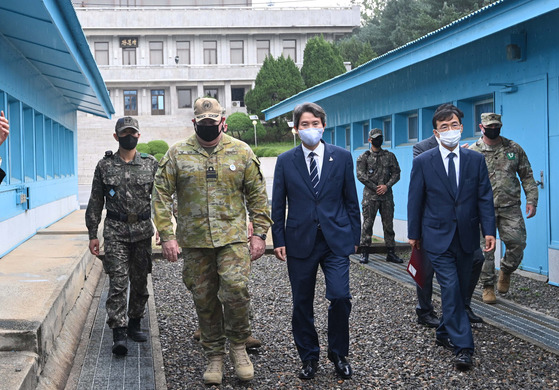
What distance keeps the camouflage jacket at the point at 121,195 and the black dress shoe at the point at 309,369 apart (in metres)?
2.00

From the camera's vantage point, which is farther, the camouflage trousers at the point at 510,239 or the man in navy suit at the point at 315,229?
the camouflage trousers at the point at 510,239

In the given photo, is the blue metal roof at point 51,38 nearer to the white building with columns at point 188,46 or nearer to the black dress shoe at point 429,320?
the black dress shoe at point 429,320

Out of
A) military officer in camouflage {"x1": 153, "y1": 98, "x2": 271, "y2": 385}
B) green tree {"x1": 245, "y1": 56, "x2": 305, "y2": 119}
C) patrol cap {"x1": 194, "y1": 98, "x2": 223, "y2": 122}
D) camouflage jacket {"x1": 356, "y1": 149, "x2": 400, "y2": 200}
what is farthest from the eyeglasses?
green tree {"x1": 245, "y1": 56, "x2": 305, "y2": 119}

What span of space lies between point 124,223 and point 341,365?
2355mm

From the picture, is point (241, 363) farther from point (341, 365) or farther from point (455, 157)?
point (455, 157)

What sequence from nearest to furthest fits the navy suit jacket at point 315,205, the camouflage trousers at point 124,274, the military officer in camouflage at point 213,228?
the military officer in camouflage at point 213,228 < the navy suit jacket at point 315,205 < the camouflage trousers at point 124,274

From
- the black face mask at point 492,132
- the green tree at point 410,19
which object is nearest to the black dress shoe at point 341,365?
the black face mask at point 492,132

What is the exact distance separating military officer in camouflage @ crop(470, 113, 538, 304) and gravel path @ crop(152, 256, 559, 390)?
1.87ft

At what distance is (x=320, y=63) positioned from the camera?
186 feet

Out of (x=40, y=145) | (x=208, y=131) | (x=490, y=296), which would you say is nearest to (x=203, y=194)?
(x=208, y=131)

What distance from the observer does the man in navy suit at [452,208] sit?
6.13m

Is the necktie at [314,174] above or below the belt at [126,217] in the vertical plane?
above

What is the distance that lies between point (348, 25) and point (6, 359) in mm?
68530

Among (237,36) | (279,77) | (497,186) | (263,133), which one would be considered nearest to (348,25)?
(237,36)
